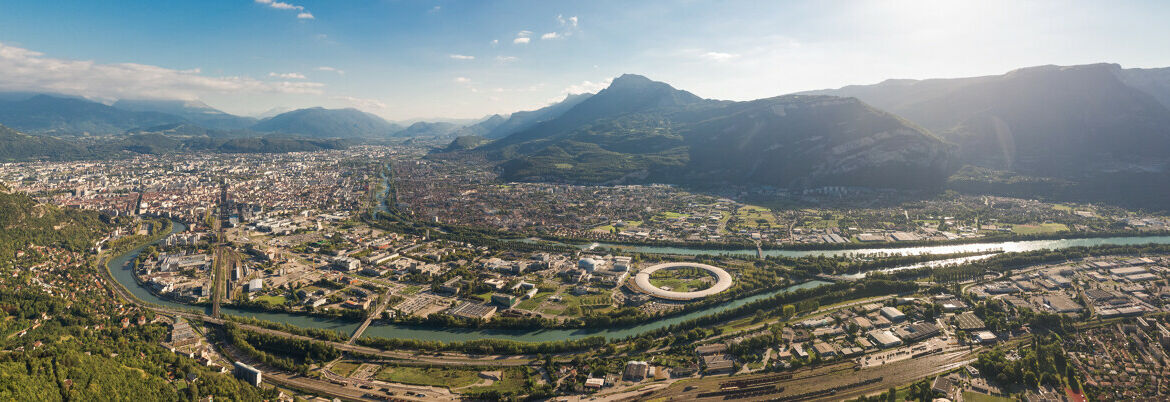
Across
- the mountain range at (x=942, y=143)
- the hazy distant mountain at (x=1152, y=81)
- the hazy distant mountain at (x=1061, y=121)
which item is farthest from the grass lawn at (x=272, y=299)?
the hazy distant mountain at (x=1152, y=81)

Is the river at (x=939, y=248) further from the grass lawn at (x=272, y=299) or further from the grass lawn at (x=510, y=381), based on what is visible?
the grass lawn at (x=272, y=299)

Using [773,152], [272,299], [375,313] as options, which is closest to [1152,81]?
[773,152]

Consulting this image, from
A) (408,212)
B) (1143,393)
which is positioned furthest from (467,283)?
(1143,393)

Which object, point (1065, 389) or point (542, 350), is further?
point (542, 350)

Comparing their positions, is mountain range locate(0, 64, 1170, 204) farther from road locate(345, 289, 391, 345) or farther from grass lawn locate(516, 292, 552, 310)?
road locate(345, 289, 391, 345)

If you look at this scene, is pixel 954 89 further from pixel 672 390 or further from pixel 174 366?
pixel 174 366
